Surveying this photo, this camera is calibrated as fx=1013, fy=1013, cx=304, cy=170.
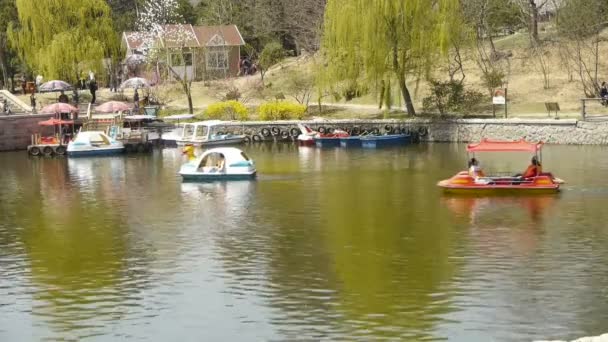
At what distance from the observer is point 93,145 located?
58.6 m

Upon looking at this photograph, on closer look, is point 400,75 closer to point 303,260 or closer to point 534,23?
point 534,23

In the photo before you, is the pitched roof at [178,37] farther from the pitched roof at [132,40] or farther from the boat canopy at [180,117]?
the boat canopy at [180,117]

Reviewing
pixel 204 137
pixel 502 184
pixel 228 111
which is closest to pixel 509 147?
pixel 502 184

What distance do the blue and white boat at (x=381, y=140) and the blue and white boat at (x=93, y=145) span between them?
559 inches

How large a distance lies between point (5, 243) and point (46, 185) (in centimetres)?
1432

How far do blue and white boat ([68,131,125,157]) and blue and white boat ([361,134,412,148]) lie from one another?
14190 millimetres

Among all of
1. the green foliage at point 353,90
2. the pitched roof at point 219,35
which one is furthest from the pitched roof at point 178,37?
the green foliage at point 353,90

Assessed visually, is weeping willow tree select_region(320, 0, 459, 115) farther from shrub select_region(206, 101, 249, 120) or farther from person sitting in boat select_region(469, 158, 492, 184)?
person sitting in boat select_region(469, 158, 492, 184)

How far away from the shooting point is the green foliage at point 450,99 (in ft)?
206

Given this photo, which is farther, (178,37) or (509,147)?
(178,37)

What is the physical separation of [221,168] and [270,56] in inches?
1658

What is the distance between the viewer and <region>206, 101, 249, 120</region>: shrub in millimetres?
68750

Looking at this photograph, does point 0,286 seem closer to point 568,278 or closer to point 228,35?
point 568,278

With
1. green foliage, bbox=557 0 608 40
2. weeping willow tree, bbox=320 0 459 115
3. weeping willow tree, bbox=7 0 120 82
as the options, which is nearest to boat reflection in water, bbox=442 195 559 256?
weeping willow tree, bbox=320 0 459 115
